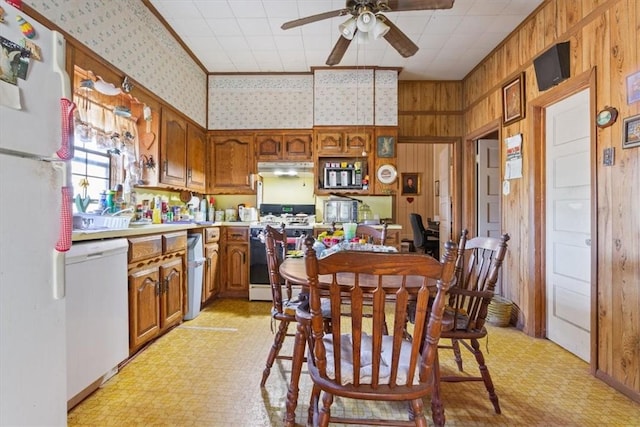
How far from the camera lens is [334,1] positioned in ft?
8.86

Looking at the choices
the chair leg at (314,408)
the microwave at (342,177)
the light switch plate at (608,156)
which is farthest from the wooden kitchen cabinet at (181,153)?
the light switch plate at (608,156)

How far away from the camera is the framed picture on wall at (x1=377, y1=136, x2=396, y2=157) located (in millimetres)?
4008

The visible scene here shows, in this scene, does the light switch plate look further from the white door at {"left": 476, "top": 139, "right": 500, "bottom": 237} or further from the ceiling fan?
the white door at {"left": 476, "top": 139, "right": 500, "bottom": 237}

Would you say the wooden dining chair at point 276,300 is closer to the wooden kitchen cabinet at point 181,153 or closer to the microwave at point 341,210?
the wooden kitchen cabinet at point 181,153

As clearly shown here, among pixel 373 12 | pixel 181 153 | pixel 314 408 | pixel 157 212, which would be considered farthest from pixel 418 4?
pixel 157 212

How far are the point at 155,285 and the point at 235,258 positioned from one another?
1.43m

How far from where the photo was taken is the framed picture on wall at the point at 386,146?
401cm

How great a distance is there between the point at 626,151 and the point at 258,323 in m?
3.06

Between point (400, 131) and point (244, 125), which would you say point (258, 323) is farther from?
point (400, 131)

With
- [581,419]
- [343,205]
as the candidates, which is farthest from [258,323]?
[581,419]

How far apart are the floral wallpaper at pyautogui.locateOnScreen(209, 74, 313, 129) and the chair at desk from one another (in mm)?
2725

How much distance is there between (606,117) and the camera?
199 centimetres

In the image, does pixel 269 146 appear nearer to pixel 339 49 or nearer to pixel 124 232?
pixel 339 49

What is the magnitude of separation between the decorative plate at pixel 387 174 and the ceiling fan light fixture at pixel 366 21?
2032 mm
